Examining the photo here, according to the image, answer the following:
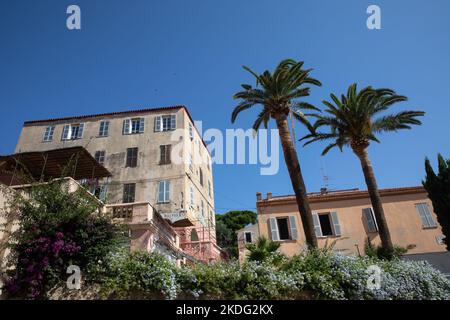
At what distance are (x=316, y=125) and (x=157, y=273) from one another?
14372mm

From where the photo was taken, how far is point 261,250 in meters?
11.2

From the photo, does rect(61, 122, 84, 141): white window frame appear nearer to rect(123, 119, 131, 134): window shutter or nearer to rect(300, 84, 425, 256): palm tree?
rect(123, 119, 131, 134): window shutter

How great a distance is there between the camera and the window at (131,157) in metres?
24.2

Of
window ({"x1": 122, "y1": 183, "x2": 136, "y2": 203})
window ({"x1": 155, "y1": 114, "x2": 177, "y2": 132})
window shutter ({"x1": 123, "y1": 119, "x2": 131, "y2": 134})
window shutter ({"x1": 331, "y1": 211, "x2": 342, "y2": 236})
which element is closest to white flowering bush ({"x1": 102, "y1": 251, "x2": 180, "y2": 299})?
window ({"x1": 122, "y1": 183, "x2": 136, "y2": 203})

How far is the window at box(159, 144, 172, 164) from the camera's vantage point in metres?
23.9

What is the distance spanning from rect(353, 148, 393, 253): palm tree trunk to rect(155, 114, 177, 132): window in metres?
14.8

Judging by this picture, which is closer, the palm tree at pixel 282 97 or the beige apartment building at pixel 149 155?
the palm tree at pixel 282 97

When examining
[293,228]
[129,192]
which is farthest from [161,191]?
[293,228]

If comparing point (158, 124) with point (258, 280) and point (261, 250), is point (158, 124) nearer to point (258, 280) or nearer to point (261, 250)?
point (261, 250)

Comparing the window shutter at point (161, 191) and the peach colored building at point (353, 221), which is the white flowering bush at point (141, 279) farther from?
the window shutter at point (161, 191)

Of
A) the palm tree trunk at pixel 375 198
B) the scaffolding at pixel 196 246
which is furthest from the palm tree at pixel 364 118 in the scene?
the scaffolding at pixel 196 246

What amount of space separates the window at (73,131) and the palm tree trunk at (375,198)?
72.8 ft

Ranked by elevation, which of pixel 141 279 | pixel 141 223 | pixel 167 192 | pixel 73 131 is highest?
pixel 73 131

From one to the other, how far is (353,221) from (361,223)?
537mm
